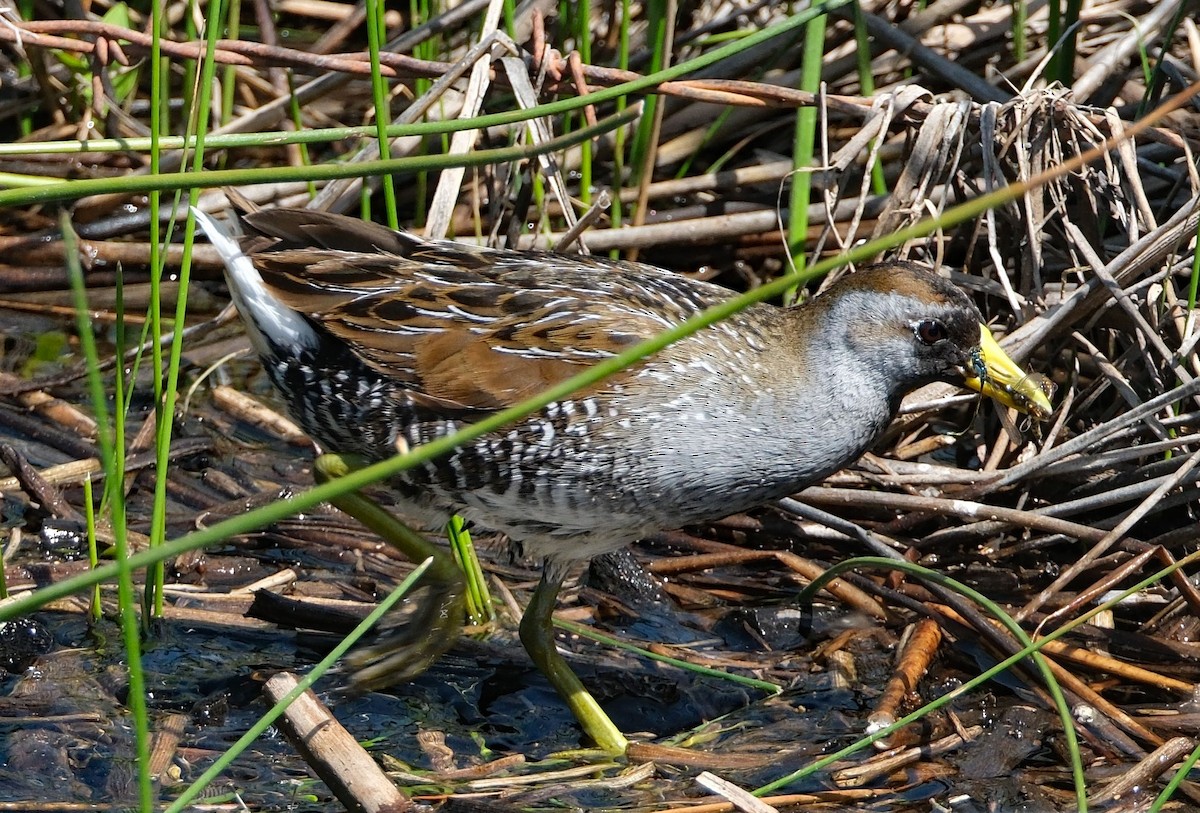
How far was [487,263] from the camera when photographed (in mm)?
3418

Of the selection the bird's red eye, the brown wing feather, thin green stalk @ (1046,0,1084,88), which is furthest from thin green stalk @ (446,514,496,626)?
thin green stalk @ (1046,0,1084,88)

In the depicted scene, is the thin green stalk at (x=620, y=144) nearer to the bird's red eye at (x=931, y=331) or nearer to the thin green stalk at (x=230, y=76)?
the thin green stalk at (x=230, y=76)

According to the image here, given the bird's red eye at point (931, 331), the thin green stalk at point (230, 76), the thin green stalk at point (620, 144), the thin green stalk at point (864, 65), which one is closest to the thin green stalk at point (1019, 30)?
the thin green stalk at point (864, 65)

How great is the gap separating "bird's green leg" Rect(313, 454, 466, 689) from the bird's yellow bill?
50.7 inches

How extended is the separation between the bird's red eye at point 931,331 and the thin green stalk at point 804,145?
0.97 metres

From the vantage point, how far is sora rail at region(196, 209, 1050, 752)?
10.0ft

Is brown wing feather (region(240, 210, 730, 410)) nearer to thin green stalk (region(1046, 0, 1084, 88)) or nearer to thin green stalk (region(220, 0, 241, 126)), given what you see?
thin green stalk (region(220, 0, 241, 126))

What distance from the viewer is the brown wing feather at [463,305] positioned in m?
3.13

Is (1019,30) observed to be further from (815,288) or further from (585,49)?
(585,49)

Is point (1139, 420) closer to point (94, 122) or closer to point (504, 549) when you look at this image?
point (504, 549)

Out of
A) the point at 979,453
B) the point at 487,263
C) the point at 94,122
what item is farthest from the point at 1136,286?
the point at 94,122

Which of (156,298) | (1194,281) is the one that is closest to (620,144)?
(1194,281)

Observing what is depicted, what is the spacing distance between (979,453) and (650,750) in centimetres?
158

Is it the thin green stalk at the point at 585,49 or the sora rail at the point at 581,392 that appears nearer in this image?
the sora rail at the point at 581,392
